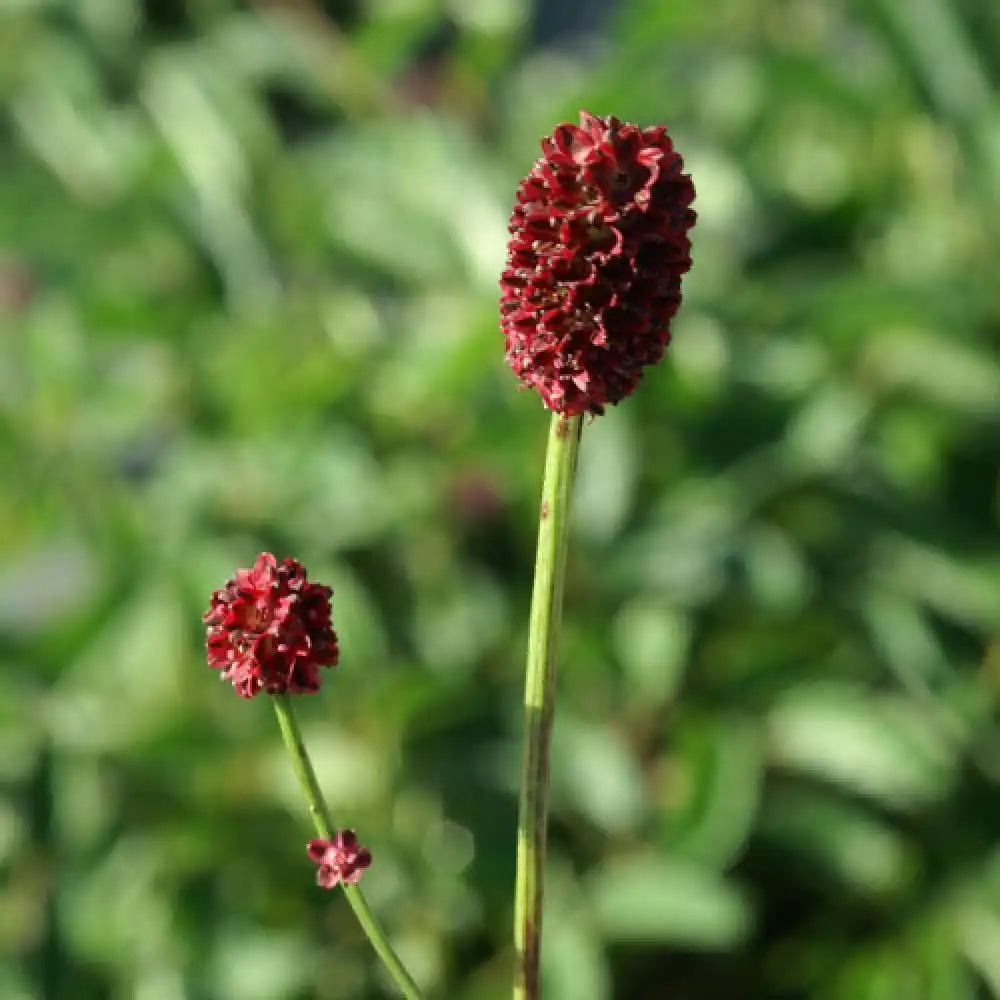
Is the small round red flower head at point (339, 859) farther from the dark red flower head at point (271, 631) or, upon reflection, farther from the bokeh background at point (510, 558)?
the bokeh background at point (510, 558)

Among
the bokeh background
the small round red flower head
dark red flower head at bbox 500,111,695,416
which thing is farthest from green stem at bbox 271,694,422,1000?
the bokeh background

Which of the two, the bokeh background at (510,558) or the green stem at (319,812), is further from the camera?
the bokeh background at (510,558)

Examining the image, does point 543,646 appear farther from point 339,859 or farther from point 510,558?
point 510,558

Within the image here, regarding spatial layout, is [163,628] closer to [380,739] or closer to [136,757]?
[136,757]

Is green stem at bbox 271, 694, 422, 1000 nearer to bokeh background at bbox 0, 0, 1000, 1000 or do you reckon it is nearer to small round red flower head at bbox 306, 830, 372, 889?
small round red flower head at bbox 306, 830, 372, 889

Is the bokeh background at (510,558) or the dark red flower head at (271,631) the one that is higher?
the bokeh background at (510,558)

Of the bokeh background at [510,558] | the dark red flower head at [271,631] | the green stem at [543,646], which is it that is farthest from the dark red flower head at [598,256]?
the bokeh background at [510,558]
